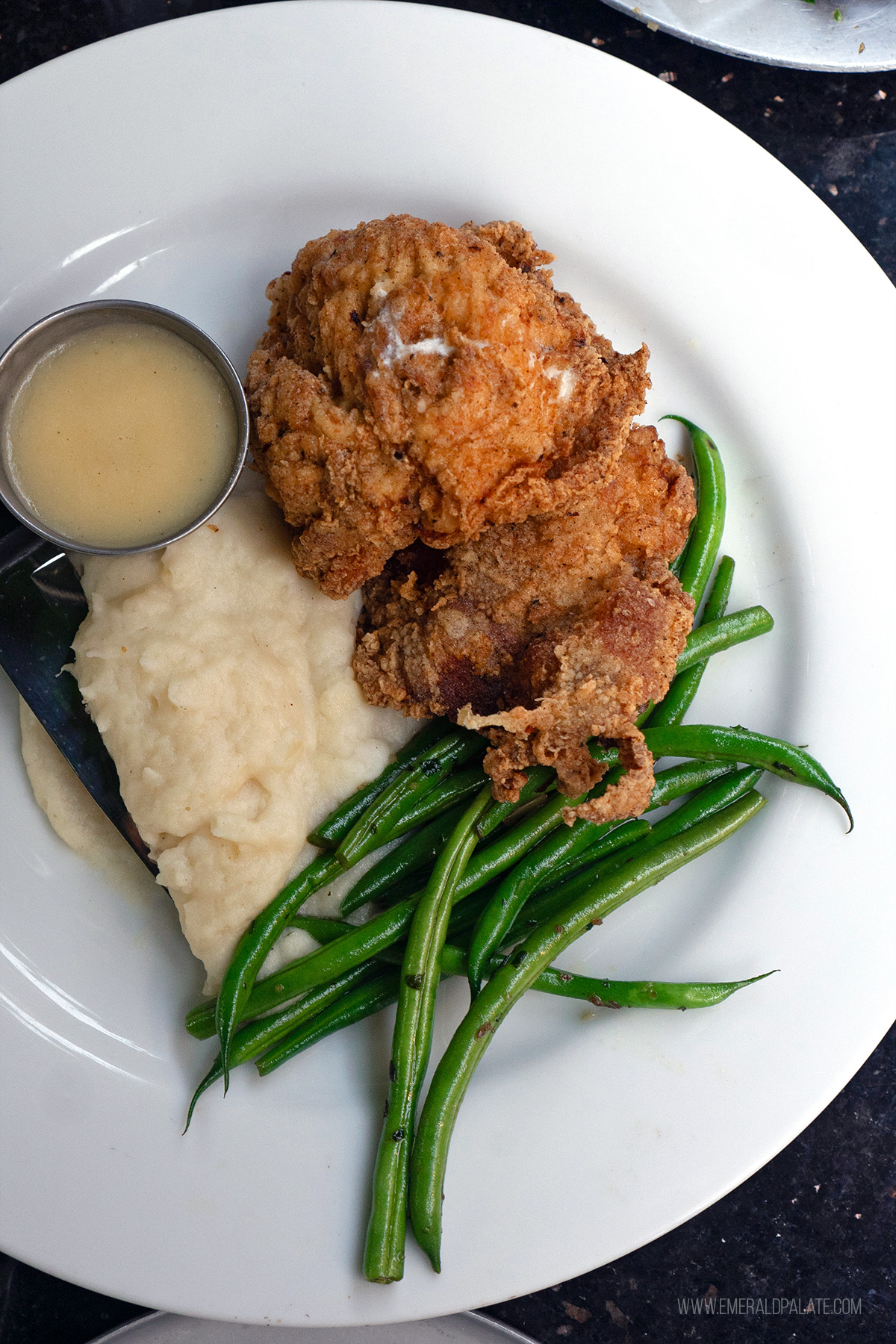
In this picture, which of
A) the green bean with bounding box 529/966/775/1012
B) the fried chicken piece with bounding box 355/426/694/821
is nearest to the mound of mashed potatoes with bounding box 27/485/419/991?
the fried chicken piece with bounding box 355/426/694/821

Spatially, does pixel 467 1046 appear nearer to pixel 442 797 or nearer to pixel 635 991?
pixel 635 991

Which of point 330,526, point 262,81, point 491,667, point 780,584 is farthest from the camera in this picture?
point 780,584

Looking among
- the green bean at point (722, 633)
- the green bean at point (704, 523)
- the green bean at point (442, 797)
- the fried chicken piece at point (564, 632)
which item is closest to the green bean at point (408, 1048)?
the green bean at point (442, 797)

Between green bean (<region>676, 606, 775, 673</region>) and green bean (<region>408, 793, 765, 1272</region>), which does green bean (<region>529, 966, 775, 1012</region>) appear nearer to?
green bean (<region>408, 793, 765, 1272</region>)

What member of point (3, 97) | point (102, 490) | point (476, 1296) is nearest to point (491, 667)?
point (102, 490)

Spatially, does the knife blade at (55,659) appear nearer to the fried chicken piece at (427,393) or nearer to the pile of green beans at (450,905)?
the pile of green beans at (450,905)

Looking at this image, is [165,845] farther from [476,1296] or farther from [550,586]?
[476,1296]
